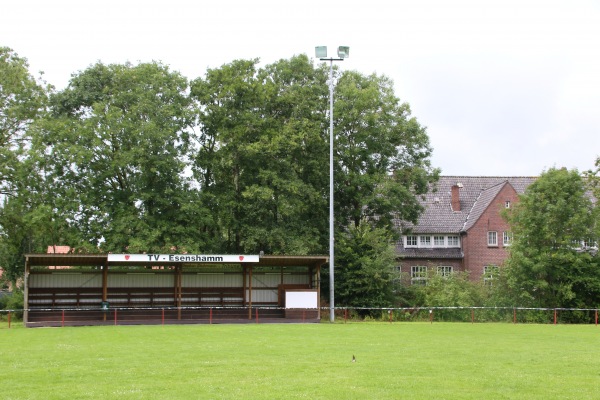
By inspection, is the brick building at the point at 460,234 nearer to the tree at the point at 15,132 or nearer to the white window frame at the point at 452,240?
the white window frame at the point at 452,240

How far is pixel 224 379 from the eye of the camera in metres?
14.3

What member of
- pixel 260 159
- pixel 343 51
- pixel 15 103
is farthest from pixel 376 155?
pixel 15 103

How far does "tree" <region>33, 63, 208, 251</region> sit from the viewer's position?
4059 centimetres

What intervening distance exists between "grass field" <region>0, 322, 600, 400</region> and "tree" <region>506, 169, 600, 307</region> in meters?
16.0

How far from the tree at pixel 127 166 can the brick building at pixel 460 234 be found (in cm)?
2053

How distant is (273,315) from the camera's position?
37781mm

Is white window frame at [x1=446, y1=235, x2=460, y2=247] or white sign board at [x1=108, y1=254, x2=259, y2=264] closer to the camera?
white sign board at [x1=108, y1=254, x2=259, y2=264]

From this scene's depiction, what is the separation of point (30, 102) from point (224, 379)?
35.8 m

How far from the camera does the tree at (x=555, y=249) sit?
1623 inches

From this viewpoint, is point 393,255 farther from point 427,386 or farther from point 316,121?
point 427,386

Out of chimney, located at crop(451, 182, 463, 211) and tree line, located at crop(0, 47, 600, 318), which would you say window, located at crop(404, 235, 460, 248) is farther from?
tree line, located at crop(0, 47, 600, 318)

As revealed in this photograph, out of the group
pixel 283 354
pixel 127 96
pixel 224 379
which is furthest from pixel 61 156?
pixel 224 379

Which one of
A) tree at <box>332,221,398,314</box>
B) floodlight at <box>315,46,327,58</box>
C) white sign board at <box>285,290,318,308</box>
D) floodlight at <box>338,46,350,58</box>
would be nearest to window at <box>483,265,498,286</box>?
tree at <box>332,221,398,314</box>

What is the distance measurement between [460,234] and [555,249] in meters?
15.9
